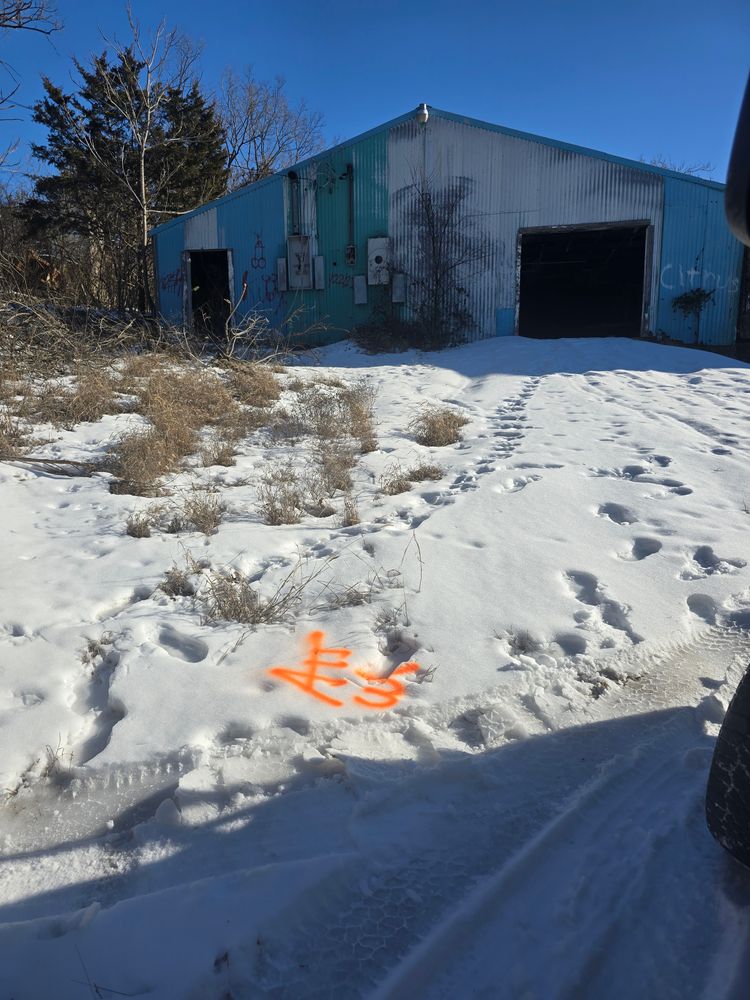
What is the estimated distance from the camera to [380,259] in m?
16.4

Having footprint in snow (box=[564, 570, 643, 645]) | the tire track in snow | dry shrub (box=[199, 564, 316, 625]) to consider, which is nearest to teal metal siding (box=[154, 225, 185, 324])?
dry shrub (box=[199, 564, 316, 625])

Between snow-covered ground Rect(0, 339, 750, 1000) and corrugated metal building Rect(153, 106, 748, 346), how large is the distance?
11.4 meters

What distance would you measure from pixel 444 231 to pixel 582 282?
33.8ft

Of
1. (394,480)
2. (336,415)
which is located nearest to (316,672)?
(394,480)

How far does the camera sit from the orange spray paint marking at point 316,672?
2.73 m

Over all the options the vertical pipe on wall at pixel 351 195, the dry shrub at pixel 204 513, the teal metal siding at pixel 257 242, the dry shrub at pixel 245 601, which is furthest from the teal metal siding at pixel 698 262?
the dry shrub at pixel 245 601

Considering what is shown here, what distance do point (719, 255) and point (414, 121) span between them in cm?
777

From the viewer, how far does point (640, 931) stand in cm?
163

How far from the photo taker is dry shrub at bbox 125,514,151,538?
4.38 meters

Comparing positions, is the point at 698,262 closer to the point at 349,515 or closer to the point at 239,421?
the point at 239,421

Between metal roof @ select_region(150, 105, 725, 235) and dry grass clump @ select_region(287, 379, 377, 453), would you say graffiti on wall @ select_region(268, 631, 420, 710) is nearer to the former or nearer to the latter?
dry grass clump @ select_region(287, 379, 377, 453)

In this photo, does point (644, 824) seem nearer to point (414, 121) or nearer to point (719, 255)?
point (719, 255)

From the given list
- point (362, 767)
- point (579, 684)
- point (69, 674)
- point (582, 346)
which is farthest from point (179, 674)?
point (582, 346)

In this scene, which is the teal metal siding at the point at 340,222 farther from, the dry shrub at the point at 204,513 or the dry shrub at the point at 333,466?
the dry shrub at the point at 204,513
